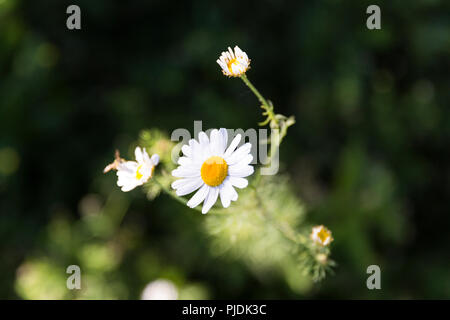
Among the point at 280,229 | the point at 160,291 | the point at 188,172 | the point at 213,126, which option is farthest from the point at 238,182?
the point at 213,126

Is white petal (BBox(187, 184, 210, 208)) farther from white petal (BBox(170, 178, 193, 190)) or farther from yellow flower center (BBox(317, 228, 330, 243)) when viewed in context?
yellow flower center (BBox(317, 228, 330, 243))

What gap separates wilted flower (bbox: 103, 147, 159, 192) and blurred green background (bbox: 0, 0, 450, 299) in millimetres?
1190

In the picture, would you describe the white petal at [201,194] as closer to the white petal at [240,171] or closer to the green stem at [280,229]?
the white petal at [240,171]

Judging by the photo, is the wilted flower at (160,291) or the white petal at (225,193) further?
the wilted flower at (160,291)

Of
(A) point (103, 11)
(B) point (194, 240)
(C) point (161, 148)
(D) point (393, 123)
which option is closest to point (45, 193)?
(B) point (194, 240)

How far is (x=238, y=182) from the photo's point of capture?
3.16 feet

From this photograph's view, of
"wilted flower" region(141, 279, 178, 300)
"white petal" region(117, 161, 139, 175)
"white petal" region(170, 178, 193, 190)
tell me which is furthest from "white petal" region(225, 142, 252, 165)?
"wilted flower" region(141, 279, 178, 300)

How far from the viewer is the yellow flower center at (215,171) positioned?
993 mm

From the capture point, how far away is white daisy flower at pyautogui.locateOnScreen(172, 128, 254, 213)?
0.98 metres

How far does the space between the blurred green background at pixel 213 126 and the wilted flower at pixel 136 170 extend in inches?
46.8

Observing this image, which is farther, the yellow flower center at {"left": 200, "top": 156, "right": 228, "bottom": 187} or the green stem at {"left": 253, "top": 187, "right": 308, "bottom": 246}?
the green stem at {"left": 253, "top": 187, "right": 308, "bottom": 246}

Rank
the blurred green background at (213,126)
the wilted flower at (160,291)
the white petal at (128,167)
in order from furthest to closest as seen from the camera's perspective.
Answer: the blurred green background at (213,126) < the wilted flower at (160,291) < the white petal at (128,167)

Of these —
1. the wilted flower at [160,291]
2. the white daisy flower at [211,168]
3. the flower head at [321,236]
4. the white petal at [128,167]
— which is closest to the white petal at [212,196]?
the white daisy flower at [211,168]

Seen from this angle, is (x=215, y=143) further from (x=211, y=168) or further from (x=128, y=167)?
(x=128, y=167)
